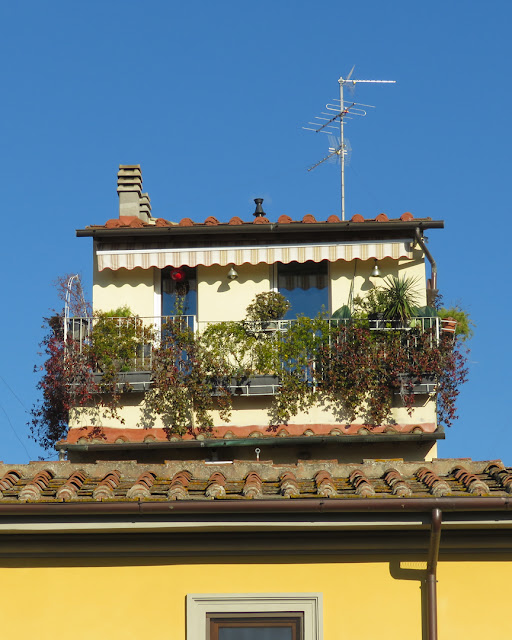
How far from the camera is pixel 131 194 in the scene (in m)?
22.0

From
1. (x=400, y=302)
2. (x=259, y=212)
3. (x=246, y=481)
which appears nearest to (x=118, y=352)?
(x=259, y=212)

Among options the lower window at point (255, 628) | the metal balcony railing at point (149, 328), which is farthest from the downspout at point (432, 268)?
the lower window at point (255, 628)

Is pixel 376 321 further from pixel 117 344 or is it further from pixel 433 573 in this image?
pixel 433 573

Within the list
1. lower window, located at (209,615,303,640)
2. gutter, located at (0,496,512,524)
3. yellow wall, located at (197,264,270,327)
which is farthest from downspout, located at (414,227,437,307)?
lower window, located at (209,615,303,640)

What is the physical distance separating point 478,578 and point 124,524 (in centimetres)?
283

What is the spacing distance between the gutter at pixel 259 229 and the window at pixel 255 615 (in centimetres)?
1111

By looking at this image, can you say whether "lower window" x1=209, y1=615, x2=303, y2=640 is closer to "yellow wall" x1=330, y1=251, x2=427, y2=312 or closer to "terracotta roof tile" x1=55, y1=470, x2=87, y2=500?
"terracotta roof tile" x1=55, y1=470, x2=87, y2=500

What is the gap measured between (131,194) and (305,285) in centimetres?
428

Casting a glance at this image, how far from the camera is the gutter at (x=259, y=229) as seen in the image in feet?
63.2

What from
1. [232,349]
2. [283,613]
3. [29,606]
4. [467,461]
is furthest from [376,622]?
[232,349]

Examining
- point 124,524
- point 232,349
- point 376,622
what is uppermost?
point 232,349

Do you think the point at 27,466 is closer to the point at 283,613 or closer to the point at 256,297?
the point at 283,613

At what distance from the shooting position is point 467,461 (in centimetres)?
981

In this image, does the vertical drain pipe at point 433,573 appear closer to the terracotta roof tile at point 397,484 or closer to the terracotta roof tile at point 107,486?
the terracotta roof tile at point 397,484
